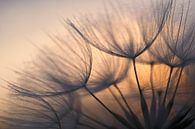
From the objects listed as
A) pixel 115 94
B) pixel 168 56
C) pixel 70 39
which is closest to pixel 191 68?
pixel 168 56

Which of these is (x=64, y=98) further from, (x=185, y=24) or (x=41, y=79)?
(x=185, y=24)

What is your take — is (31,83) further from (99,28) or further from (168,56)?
(168,56)

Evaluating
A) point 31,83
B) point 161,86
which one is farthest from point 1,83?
point 161,86

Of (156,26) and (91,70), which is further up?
(156,26)

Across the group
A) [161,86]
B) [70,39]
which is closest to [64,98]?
[70,39]

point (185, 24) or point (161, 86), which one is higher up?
point (185, 24)

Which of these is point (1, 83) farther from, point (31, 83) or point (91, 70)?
point (91, 70)

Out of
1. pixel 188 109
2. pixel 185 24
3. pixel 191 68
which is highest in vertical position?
pixel 185 24
